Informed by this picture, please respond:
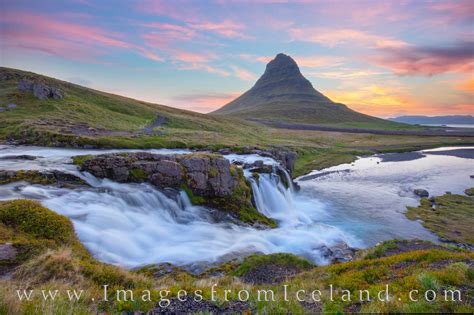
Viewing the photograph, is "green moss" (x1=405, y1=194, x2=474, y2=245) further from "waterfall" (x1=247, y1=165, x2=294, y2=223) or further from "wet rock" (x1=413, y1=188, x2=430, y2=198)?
"waterfall" (x1=247, y1=165, x2=294, y2=223)

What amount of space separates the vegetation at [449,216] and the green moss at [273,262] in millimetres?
18272

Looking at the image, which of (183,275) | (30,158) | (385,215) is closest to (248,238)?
(183,275)

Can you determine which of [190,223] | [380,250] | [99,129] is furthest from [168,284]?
[99,129]

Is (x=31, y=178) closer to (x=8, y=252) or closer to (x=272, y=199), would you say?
(x=8, y=252)

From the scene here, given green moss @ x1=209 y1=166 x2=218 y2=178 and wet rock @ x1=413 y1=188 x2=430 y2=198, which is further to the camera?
wet rock @ x1=413 y1=188 x2=430 y2=198

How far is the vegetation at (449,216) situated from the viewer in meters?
25.8

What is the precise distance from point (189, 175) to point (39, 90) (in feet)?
280

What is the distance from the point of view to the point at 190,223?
21.4 meters

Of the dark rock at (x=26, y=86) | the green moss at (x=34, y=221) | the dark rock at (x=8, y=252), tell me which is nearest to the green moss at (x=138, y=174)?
the green moss at (x=34, y=221)

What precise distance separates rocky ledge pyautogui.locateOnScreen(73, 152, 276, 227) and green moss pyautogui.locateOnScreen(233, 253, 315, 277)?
922cm

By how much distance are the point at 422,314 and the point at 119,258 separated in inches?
537

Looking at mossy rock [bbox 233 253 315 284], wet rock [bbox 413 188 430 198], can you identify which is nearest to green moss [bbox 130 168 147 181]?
mossy rock [bbox 233 253 315 284]

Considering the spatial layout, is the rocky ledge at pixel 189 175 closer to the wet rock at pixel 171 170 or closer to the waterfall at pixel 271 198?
the wet rock at pixel 171 170

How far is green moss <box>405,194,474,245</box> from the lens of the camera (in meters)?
25.8
